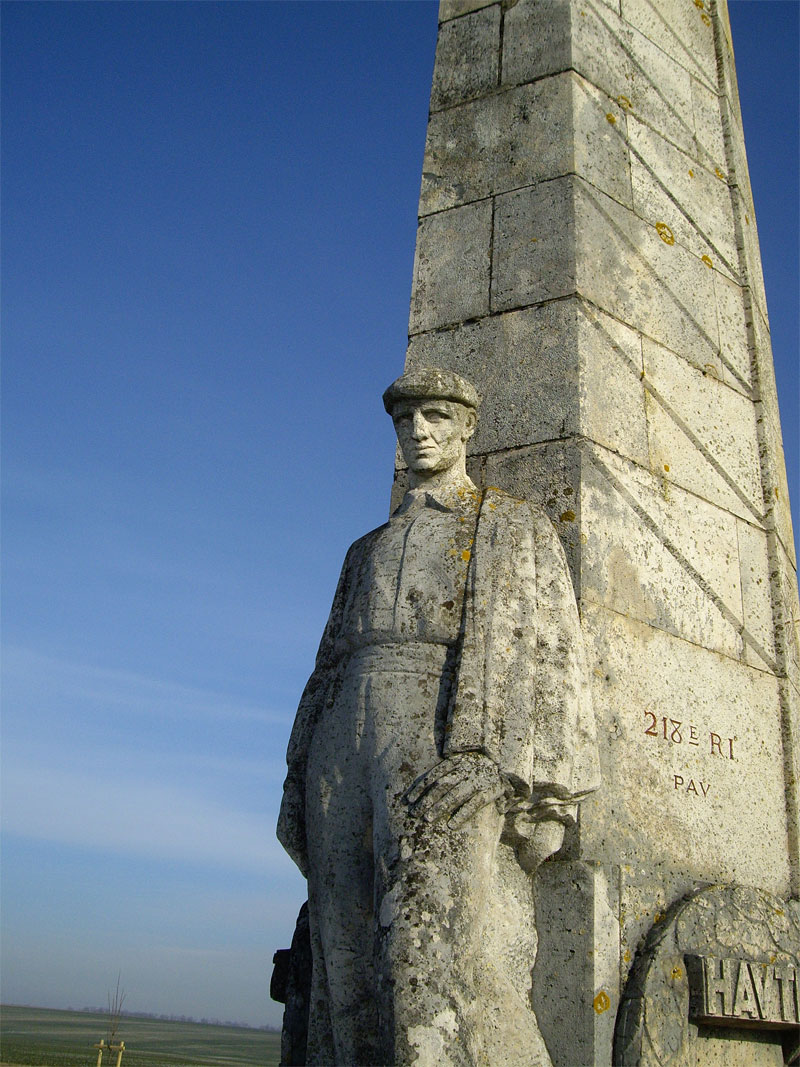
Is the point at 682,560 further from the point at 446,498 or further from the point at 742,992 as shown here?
the point at 742,992

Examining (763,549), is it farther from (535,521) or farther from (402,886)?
(402,886)

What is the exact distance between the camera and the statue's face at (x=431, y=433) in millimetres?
4762

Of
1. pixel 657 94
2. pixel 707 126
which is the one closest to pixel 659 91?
pixel 657 94

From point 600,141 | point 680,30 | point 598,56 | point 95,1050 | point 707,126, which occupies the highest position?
point 680,30

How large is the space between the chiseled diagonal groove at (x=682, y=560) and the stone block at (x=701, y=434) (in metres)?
0.33

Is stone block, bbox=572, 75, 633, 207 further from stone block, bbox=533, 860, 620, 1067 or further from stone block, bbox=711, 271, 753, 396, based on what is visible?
stone block, bbox=533, 860, 620, 1067

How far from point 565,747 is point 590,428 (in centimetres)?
180

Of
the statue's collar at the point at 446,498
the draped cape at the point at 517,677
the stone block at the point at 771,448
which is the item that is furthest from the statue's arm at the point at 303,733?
the stone block at the point at 771,448

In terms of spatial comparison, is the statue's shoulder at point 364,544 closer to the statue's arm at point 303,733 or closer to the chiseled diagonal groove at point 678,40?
the statue's arm at point 303,733

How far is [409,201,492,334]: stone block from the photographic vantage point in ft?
19.4

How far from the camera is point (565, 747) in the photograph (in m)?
4.06

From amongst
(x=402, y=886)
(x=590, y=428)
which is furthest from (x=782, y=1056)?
(x=590, y=428)

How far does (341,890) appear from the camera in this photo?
422 centimetres

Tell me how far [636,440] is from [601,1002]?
2724mm
